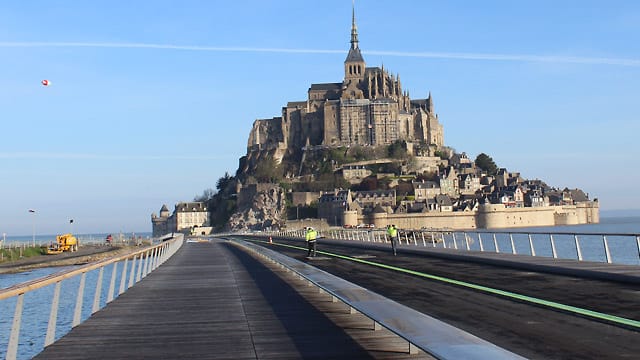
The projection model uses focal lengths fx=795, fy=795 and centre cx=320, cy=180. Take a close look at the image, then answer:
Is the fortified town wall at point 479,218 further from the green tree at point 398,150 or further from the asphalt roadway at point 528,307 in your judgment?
the asphalt roadway at point 528,307

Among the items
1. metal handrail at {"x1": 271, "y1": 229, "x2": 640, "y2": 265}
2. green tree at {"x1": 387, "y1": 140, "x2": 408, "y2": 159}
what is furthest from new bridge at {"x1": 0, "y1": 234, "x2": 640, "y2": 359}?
green tree at {"x1": 387, "y1": 140, "x2": 408, "y2": 159}

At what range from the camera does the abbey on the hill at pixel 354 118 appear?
170 metres

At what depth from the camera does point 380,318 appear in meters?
9.79

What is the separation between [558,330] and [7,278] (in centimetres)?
4869

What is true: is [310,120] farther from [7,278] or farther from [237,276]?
[237,276]

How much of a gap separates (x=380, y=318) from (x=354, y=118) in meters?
161

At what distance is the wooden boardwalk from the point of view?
9.24 metres

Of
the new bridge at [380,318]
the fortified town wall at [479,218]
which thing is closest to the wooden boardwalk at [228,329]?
the new bridge at [380,318]

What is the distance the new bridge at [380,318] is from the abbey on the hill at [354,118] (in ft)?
489

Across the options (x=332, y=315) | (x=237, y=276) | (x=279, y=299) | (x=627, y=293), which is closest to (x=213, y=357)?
(x=332, y=315)

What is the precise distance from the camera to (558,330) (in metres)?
9.85

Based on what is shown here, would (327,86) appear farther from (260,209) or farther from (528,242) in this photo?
(528,242)

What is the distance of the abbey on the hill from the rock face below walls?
484 inches

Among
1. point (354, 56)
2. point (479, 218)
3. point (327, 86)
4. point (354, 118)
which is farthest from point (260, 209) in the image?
point (354, 56)
